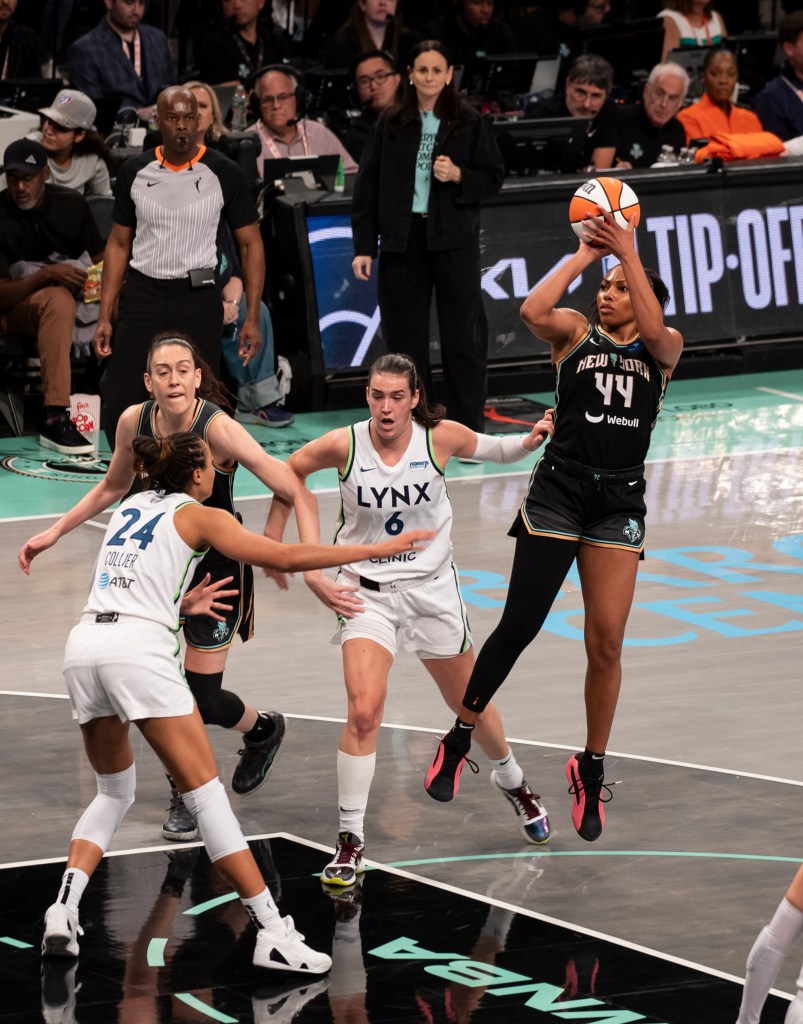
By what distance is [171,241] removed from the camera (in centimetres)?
1045

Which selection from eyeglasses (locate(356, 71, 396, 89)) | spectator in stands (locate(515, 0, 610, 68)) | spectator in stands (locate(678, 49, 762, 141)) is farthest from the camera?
spectator in stands (locate(515, 0, 610, 68))

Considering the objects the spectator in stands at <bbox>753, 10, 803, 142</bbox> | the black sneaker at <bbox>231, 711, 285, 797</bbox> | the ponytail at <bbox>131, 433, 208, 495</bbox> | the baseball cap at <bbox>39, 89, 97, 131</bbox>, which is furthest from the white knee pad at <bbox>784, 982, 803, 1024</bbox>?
the spectator in stands at <bbox>753, 10, 803, 142</bbox>

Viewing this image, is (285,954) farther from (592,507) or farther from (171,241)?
(171,241)

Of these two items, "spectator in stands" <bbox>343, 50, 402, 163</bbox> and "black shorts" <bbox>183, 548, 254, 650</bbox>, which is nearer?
"black shorts" <bbox>183, 548, 254, 650</bbox>

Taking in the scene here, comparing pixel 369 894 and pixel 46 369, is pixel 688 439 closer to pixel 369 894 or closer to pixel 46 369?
pixel 46 369

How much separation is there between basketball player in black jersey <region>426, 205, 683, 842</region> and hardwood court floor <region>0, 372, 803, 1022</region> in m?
0.35

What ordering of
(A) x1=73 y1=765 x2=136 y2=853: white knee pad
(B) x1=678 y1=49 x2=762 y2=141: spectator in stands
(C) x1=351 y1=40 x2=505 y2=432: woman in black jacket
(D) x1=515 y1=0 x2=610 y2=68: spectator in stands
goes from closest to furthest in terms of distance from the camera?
(A) x1=73 y1=765 x2=136 y2=853: white knee pad < (C) x1=351 y1=40 x2=505 y2=432: woman in black jacket < (B) x1=678 y1=49 x2=762 y2=141: spectator in stands < (D) x1=515 y1=0 x2=610 y2=68: spectator in stands

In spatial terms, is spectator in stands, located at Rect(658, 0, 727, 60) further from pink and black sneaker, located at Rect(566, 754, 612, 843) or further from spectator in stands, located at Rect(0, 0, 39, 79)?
pink and black sneaker, located at Rect(566, 754, 612, 843)

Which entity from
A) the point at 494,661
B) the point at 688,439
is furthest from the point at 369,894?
the point at 688,439

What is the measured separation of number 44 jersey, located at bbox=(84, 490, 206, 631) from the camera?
572 cm

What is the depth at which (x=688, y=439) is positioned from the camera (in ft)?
44.1

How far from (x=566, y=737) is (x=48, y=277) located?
19.9 ft

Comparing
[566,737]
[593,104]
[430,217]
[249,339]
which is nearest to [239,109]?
[593,104]

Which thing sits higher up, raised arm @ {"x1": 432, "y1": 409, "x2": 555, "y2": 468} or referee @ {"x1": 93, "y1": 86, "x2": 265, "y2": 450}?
referee @ {"x1": 93, "y1": 86, "x2": 265, "y2": 450}
